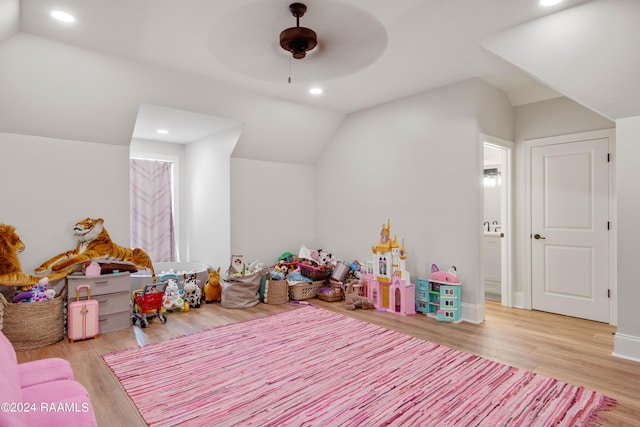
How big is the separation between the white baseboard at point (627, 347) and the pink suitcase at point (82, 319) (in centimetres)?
457

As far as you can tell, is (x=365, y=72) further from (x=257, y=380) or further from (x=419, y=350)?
(x=257, y=380)

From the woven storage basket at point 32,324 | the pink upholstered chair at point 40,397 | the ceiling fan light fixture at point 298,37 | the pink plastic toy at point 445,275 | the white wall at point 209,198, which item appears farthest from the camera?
the white wall at point 209,198

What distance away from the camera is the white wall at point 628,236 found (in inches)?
111

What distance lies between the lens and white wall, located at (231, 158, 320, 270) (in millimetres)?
5160

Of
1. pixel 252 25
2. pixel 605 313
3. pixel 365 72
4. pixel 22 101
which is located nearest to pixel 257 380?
pixel 252 25

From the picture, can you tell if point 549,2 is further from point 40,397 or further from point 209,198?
point 209,198


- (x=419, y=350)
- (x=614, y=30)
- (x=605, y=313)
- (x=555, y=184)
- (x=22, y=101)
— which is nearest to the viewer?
(x=614, y=30)

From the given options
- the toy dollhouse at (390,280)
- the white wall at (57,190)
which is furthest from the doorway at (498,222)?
the white wall at (57,190)

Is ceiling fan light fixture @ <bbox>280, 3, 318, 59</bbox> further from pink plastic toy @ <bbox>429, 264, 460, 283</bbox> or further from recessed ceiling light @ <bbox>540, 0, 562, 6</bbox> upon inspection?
pink plastic toy @ <bbox>429, 264, 460, 283</bbox>

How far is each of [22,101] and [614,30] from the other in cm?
488

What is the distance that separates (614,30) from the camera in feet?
8.20

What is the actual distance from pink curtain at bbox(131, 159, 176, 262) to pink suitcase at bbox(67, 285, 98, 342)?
8.62 feet

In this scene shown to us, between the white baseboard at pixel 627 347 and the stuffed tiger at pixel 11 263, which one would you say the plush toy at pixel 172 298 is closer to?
the stuffed tiger at pixel 11 263

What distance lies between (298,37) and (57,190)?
3.04 m
